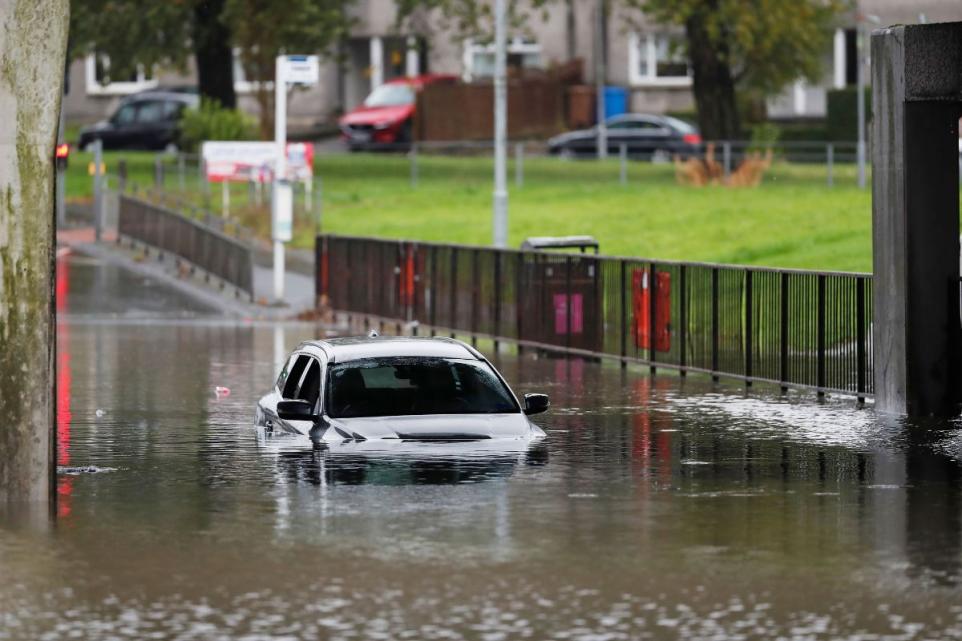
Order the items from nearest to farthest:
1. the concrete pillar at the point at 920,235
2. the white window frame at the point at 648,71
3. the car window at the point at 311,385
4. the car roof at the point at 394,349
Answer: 1. the car roof at the point at 394,349
2. the car window at the point at 311,385
3. the concrete pillar at the point at 920,235
4. the white window frame at the point at 648,71

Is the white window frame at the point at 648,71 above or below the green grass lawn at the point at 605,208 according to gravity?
above

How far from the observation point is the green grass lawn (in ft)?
135

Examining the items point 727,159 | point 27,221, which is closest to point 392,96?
point 727,159

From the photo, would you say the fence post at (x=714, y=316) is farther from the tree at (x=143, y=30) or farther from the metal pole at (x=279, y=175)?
the tree at (x=143, y=30)

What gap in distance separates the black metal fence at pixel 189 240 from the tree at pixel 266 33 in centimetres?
791

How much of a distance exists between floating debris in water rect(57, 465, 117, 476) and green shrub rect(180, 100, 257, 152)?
40730 mm

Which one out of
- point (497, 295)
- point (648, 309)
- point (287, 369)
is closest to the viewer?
point (287, 369)

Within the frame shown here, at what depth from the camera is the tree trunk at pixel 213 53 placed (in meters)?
62.1

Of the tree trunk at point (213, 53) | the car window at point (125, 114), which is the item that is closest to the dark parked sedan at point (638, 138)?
the tree trunk at point (213, 53)

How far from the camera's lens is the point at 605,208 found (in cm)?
4994

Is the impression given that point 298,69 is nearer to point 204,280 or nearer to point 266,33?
point 204,280

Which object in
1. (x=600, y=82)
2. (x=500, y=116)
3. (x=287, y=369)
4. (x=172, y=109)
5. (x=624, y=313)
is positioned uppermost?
(x=600, y=82)

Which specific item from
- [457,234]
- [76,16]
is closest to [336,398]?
[457,234]

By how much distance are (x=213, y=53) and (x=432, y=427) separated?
4869 cm
